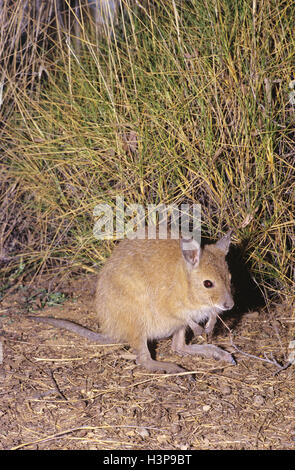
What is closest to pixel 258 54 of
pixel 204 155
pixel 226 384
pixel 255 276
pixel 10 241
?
pixel 204 155

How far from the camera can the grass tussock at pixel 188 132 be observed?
154 inches

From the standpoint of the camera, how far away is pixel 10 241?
208 inches

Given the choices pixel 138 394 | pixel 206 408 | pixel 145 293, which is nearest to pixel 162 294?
pixel 145 293

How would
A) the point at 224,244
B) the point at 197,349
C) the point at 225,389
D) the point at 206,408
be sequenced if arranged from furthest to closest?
the point at 197,349, the point at 224,244, the point at 225,389, the point at 206,408

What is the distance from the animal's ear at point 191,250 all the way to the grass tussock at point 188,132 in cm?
46

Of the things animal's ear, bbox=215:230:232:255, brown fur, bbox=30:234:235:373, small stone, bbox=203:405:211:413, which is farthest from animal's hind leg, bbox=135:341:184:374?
animal's ear, bbox=215:230:232:255

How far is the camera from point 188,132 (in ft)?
13.5

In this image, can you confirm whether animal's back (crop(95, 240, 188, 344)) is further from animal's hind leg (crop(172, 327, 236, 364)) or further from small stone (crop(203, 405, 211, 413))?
small stone (crop(203, 405, 211, 413))

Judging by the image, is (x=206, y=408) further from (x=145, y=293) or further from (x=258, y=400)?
(x=145, y=293)

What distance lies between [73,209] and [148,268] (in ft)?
3.57

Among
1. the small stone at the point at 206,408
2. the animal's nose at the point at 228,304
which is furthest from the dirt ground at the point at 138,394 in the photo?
the animal's nose at the point at 228,304

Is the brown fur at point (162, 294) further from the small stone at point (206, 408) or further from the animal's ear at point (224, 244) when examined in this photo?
the small stone at point (206, 408)

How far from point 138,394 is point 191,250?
37.2 inches

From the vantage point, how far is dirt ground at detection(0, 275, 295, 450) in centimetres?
297
